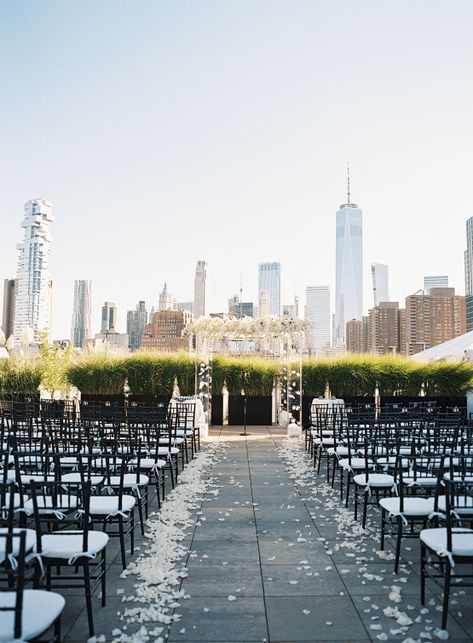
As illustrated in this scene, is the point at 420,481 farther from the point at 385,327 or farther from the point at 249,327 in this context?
the point at 385,327

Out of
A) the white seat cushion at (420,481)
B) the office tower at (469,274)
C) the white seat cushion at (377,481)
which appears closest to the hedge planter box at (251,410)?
the white seat cushion at (377,481)

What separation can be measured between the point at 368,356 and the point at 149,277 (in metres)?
38.9

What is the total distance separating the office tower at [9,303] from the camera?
174375 millimetres

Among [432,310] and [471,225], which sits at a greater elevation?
[471,225]

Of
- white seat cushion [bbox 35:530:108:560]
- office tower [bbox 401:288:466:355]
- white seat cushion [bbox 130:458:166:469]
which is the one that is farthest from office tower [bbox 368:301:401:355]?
white seat cushion [bbox 35:530:108:560]

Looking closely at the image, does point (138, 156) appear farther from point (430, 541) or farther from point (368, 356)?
point (430, 541)

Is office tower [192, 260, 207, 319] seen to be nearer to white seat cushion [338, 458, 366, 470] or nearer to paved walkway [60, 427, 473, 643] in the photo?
white seat cushion [338, 458, 366, 470]

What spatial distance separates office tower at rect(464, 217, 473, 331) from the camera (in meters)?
96.4

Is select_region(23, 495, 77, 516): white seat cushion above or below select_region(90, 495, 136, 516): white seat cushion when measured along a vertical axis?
above

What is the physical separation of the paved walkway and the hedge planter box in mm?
9262

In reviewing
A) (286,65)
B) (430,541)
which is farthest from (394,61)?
(430,541)

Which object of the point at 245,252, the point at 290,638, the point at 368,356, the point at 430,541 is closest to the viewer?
the point at 290,638

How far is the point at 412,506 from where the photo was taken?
4211 millimetres

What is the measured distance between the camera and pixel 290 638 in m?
3.01
